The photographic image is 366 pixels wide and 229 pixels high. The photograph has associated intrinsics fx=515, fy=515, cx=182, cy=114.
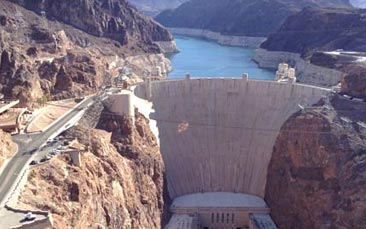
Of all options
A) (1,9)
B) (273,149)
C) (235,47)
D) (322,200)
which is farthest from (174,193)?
(235,47)

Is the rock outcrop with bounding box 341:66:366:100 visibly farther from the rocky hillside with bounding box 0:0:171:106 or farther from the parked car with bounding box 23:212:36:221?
the parked car with bounding box 23:212:36:221

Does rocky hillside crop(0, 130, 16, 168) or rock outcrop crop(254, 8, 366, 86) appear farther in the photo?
rock outcrop crop(254, 8, 366, 86)

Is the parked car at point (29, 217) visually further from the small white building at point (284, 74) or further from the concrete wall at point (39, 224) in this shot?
the small white building at point (284, 74)

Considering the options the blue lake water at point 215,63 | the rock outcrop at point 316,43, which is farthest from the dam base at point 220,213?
the blue lake water at point 215,63

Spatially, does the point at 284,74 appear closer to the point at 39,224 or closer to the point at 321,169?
the point at 321,169

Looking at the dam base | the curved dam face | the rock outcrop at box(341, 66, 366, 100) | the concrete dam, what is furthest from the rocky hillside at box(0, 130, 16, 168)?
the rock outcrop at box(341, 66, 366, 100)

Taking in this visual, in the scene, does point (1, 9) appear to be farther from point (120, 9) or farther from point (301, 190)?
point (301, 190)
